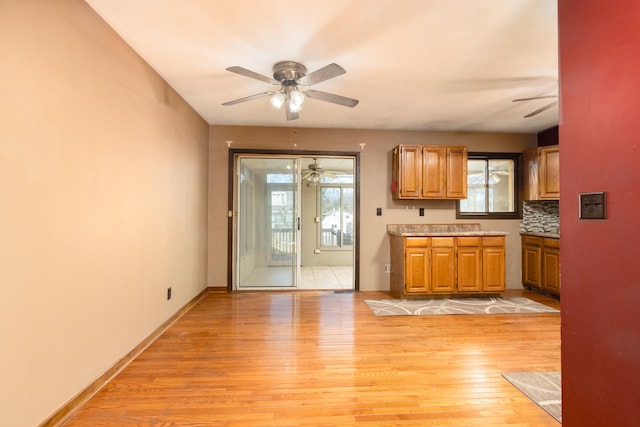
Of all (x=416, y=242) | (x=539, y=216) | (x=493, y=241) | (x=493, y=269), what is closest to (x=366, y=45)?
(x=416, y=242)

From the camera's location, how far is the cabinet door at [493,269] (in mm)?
3949

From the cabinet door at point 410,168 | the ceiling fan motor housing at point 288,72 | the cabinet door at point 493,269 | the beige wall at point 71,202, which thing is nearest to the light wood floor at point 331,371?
the beige wall at point 71,202

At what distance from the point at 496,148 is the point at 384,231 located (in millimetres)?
2257

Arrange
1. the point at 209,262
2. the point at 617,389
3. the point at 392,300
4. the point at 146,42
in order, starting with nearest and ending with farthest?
the point at 617,389, the point at 146,42, the point at 392,300, the point at 209,262

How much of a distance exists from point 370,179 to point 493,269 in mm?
2125

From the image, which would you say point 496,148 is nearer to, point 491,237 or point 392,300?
point 491,237

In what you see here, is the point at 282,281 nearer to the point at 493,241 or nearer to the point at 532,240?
the point at 493,241

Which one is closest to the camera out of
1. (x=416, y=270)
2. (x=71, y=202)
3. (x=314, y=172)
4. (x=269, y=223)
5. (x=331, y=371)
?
(x=71, y=202)

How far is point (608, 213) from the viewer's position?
112 cm

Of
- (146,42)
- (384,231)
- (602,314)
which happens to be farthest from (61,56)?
(384,231)

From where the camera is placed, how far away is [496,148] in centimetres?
461

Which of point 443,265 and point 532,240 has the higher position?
point 532,240

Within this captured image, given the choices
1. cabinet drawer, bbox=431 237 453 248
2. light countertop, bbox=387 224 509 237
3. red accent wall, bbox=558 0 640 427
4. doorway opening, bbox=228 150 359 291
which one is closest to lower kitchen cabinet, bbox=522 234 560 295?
light countertop, bbox=387 224 509 237

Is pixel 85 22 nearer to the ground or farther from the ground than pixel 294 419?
farther from the ground
